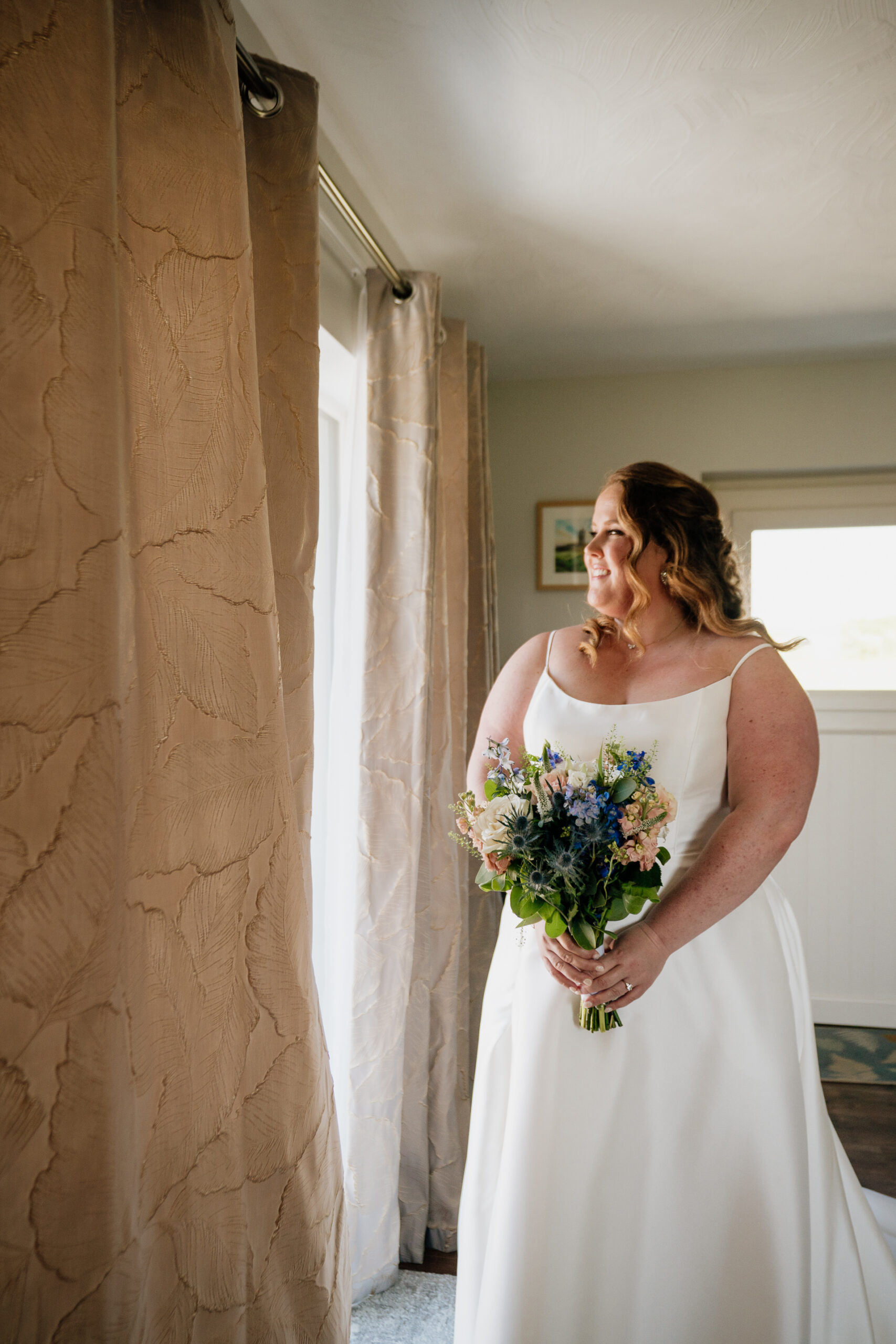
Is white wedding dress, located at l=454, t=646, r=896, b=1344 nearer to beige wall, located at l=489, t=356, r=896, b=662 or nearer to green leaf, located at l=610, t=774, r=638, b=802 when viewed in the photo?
green leaf, located at l=610, t=774, r=638, b=802

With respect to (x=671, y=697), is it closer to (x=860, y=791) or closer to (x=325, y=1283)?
(x=325, y=1283)

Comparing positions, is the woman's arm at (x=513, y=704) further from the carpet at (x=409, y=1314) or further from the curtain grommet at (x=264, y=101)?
the carpet at (x=409, y=1314)

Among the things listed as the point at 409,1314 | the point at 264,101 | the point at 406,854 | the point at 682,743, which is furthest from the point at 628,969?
the point at 264,101

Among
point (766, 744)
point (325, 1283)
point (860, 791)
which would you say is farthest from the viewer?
point (860, 791)

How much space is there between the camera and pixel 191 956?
37.6 inches

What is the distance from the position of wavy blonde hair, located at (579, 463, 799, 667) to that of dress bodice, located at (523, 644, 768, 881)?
0.15 m

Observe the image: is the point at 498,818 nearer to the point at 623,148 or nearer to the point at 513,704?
the point at 513,704

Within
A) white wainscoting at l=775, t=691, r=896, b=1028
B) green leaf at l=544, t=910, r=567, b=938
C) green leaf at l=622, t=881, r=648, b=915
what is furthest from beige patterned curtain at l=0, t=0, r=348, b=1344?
white wainscoting at l=775, t=691, r=896, b=1028

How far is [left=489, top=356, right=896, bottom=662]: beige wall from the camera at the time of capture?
133 inches

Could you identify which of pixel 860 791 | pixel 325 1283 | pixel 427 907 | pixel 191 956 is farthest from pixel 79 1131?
pixel 860 791

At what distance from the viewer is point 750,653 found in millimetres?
1538

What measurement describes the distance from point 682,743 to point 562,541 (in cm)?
216

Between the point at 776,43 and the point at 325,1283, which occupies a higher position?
the point at 776,43

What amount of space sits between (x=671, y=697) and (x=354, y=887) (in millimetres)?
892
